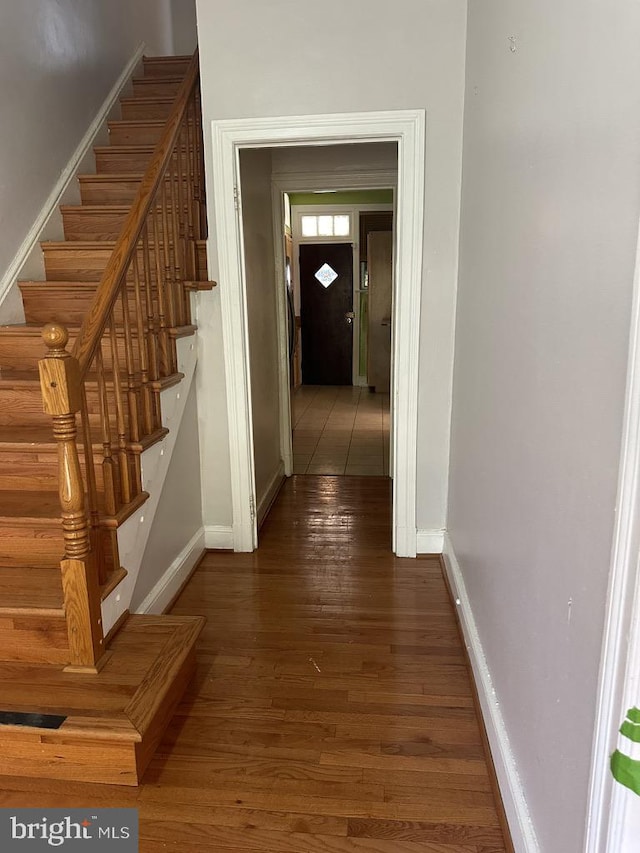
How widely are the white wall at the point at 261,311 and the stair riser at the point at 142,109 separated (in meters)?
0.83

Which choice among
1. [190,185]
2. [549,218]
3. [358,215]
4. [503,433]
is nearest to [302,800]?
[503,433]

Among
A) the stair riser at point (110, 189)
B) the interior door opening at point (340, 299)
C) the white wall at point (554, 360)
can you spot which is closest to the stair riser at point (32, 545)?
the white wall at point (554, 360)

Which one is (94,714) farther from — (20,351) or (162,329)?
(20,351)

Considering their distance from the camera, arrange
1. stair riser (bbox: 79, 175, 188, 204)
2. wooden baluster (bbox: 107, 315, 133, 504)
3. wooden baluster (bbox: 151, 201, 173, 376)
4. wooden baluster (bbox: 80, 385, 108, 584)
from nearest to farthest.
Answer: wooden baluster (bbox: 80, 385, 108, 584), wooden baluster (bbox: 107, 315, 133, 504), wooden baluster (bbox: 151, 201, 173, 376), stair riser (bbox: 79, 175, 188, 204)

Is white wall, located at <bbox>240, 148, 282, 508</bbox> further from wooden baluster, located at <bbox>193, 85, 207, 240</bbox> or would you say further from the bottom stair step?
the bottom stair step

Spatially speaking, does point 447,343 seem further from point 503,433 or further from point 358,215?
point 358,215

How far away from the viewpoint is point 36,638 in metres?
1.93

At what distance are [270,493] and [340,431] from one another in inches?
77.9

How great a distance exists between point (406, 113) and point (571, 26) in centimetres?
166

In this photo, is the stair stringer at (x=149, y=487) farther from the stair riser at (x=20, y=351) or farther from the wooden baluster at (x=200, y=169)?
the wooden baluster at (x=200, y=169)

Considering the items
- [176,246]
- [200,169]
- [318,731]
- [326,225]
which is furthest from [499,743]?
[326,225]

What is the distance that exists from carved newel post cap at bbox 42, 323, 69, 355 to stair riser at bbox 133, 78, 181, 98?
3.25 m

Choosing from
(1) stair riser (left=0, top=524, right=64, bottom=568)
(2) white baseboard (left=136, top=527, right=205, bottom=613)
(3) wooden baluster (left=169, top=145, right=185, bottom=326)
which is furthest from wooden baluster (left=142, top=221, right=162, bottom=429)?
(2) white baseboard (left=136, top=527, right=205, bottom=613)

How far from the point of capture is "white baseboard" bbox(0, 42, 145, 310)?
3086 millimetres
